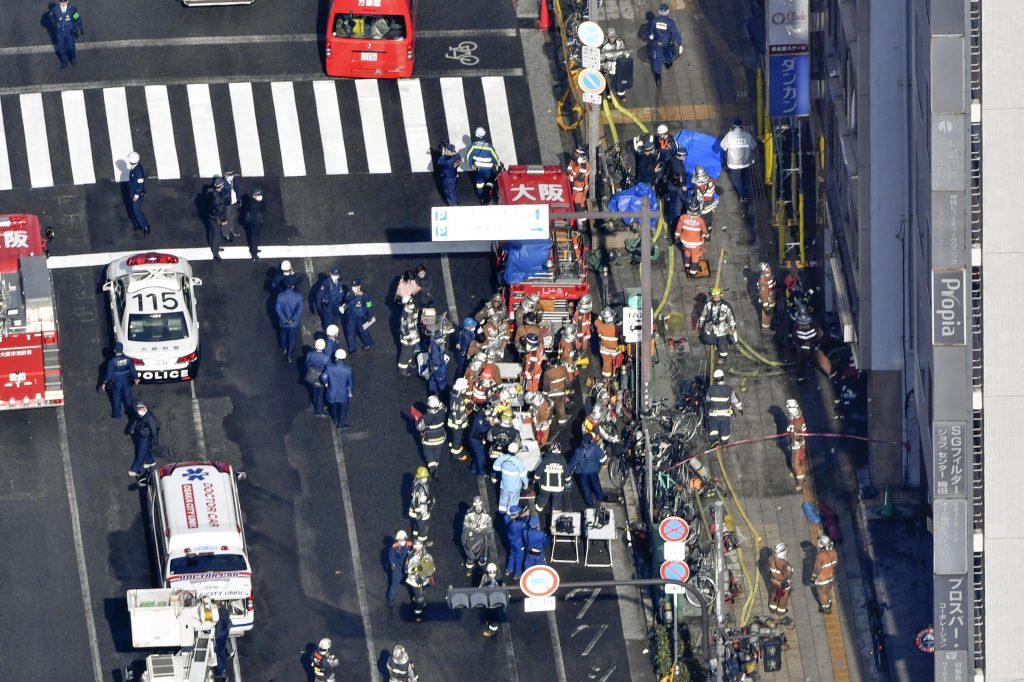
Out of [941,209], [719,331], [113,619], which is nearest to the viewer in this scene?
[941,209]

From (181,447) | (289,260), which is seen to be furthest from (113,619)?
(289,260)

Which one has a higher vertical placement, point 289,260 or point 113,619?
point 289,260

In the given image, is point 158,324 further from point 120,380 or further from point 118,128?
point 118,128

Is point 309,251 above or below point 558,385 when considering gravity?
above

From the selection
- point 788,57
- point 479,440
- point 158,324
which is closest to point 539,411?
point 479,440

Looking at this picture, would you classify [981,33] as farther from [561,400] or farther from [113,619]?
[113,619]

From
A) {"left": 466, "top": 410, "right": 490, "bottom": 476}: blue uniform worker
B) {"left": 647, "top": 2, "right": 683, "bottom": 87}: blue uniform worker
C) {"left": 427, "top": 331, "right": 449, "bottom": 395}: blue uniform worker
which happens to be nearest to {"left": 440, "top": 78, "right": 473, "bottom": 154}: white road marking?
{"left": 647, "top": 2, "right": 683, "bottom": 87}: blue uniform worker
